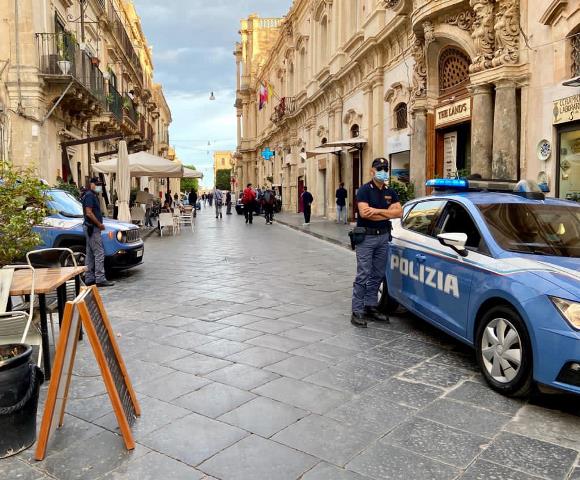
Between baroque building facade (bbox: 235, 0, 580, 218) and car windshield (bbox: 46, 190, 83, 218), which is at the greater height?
baroque building facade (bbox: 235, 0, 580, 218)

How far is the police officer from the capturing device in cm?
584

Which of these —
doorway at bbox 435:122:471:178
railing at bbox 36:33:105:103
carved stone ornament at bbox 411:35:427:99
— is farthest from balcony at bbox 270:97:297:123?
doorway at bbox 435:122:471:178

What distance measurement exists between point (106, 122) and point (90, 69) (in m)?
4.29

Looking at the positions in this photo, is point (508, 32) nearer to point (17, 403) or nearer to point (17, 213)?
point (17, 213)

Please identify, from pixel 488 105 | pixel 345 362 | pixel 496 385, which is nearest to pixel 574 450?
pixel 496 385

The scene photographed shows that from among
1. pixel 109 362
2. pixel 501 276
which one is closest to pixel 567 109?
pixel 501 276

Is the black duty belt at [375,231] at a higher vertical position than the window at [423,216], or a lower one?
lower

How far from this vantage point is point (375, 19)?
19141 mm

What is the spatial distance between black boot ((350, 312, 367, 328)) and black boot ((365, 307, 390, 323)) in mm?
173

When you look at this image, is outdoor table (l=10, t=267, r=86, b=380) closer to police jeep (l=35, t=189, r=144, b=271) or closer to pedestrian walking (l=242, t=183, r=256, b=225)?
police jeep (l=35, t=189, r=144, b=271)

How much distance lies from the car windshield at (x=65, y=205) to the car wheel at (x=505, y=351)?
25.4 ft

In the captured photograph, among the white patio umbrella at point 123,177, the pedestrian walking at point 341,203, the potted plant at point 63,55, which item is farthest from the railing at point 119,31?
the pedestrian walking at point 341,203

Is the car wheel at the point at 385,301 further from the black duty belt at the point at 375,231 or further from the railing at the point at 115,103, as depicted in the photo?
the railing at the point at 115,103

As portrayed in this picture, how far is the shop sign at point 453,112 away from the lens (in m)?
12.8
